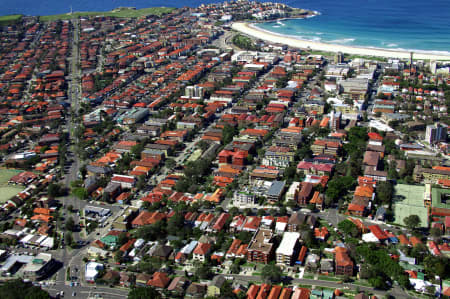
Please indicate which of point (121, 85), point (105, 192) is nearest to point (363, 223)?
point (105, 192)

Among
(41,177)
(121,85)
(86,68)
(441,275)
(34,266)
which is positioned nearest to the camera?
(441,275)

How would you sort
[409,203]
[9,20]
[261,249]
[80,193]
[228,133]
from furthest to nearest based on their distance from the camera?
[9,20] → [228,133] → [80,193] → [409,203] → [261,249]

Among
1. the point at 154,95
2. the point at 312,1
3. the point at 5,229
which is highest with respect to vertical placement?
the point at 312,1

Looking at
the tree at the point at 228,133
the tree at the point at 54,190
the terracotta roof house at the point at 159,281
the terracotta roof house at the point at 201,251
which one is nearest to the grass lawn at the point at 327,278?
the terracotta roof house at the point at 201,251

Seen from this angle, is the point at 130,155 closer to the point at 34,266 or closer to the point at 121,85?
Result: the point at 34,266

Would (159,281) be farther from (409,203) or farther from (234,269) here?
(409,203)

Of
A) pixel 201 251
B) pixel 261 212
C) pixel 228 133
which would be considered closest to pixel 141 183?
pixel 261 212

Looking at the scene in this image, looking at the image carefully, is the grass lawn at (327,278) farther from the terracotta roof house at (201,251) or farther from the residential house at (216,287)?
the terracotta roof house at (201,251)
